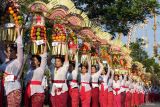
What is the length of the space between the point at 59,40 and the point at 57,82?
94cm

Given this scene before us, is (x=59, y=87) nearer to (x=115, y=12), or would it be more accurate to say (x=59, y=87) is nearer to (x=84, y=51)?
(x=84, y=51)

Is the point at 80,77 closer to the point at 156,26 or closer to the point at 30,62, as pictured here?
the point at 30,62

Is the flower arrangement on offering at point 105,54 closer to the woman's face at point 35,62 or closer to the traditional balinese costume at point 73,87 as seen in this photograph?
the traditional balinese costume at point 73,87

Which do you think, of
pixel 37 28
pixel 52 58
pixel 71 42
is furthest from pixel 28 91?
pixel 71 42

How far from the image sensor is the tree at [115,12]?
92.1 feet

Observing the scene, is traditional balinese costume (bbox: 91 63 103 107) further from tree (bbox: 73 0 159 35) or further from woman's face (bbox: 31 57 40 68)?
tree (bbox: 73 0 159 35)

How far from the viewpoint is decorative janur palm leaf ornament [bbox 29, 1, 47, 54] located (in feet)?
34.3

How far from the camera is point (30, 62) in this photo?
10.6 m

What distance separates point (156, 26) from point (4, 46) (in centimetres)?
6159

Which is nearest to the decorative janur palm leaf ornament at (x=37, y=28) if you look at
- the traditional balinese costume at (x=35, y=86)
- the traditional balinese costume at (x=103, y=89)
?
the traditional balinese costume at (x=35, y=86)

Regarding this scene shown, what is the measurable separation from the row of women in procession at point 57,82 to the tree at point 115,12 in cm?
950

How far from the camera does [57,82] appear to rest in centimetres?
1175

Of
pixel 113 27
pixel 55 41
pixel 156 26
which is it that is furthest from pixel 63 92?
pixel 156 26

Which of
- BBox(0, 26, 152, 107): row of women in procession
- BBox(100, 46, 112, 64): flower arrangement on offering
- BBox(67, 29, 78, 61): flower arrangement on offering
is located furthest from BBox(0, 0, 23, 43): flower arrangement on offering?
BBox(100, 46, 112, 64): flower arrangement on offering
